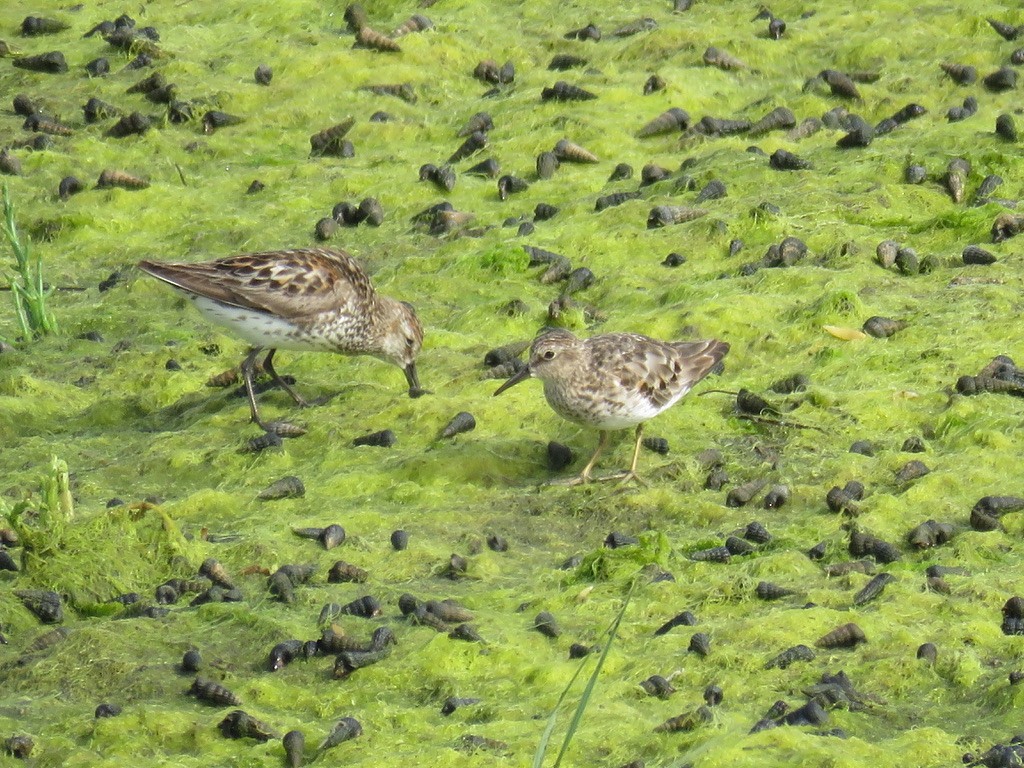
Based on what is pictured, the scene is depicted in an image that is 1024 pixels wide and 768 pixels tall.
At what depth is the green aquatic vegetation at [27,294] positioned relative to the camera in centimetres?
1170

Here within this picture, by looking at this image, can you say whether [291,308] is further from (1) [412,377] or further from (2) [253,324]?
(1) [412,377]

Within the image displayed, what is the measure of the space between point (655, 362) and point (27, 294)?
4.70 meters

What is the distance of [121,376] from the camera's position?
38.4 ft

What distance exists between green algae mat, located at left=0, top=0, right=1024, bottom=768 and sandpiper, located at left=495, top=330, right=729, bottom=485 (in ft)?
1.19

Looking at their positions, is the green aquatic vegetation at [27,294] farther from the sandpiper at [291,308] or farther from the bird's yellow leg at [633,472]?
the bird's yellow leg at [633,472]

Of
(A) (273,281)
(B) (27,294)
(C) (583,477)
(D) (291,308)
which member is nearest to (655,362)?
(C) (583,477)

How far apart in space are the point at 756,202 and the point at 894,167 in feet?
3.85

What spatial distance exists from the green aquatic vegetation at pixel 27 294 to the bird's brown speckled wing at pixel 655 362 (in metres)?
4.16

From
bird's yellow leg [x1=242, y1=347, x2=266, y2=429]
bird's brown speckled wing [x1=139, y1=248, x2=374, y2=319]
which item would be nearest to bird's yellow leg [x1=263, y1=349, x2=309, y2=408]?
bird's yellow leg [x1=242, y1=347, x2=266, y2=429]

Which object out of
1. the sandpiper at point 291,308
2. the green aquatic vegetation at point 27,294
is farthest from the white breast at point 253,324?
the green aquatic vegetation at point 27,294

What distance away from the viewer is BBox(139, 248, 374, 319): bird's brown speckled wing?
1120cm

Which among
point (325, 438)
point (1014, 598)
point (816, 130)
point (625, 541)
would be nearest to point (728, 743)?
point (1014, 598)

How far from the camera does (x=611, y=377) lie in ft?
32.0

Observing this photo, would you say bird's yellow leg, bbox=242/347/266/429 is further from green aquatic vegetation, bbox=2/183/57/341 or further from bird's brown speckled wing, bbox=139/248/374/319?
green aquatic vegetation, bbox=2/183/57/341
